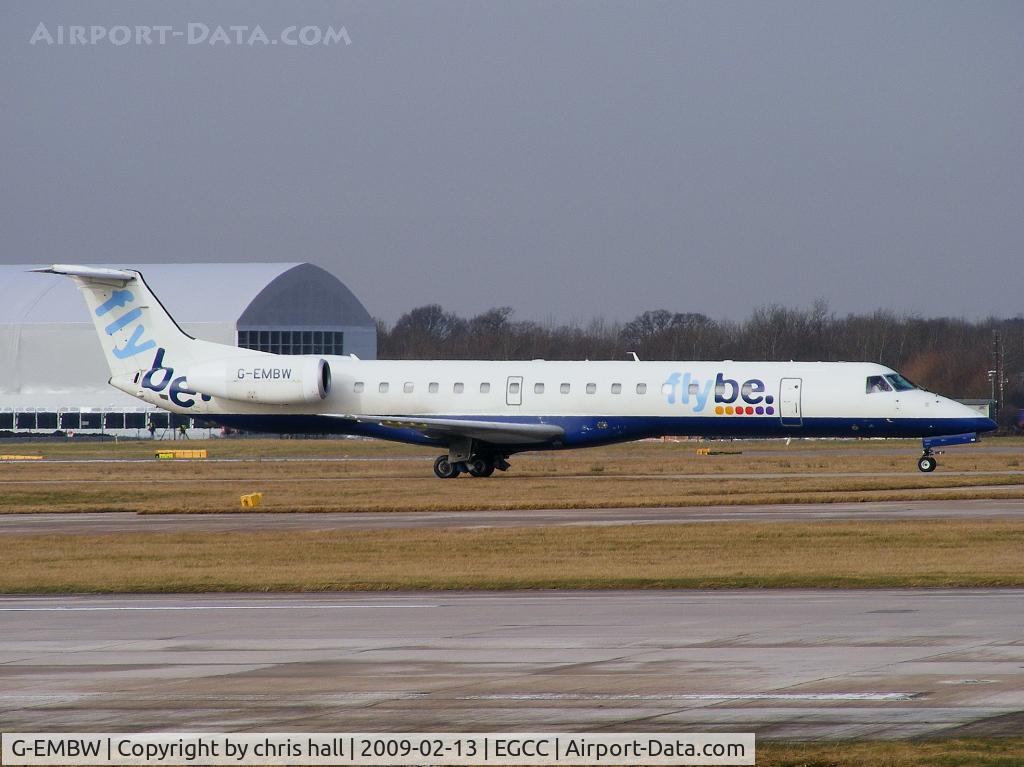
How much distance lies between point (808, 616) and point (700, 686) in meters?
4.35

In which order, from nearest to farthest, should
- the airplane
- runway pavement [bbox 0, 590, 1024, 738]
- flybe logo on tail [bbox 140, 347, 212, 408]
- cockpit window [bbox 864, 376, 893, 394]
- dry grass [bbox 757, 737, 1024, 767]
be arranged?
dry grass [bbox 757, 737, 1024, 767]
runway pavement [bbox 0, 590, 1024, 738]
the airplane
cockpit window [bbox 864, 376, 893, 394]
flybe logo on tail [bbox 140, 347, 212, 408]

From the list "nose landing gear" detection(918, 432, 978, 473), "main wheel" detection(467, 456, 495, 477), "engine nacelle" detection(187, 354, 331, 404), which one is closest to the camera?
"nose landing gear" detection(918, 432, 978, 473)

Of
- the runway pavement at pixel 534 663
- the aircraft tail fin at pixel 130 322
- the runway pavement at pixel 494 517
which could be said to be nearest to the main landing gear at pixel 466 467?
the aircraft tail fin at pixel 130 322

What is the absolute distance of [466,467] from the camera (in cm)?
4334

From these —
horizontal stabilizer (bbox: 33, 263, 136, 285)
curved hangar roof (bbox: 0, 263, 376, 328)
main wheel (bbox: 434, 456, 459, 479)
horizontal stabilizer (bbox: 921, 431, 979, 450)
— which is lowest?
main wheel (bbox: 434, 456, 459, 479)

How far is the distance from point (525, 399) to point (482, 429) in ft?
5.59

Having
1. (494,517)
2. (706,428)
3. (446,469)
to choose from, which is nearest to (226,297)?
(446,469)

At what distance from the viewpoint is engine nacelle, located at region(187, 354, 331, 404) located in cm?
4384

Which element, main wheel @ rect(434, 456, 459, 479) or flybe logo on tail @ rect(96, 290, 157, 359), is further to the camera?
flybe logo on tail @ rect(96, 290, 157, 359)

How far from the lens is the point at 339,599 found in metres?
18.2

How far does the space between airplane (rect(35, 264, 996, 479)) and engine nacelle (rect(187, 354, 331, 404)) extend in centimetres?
4

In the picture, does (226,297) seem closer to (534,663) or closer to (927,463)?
(927,463)

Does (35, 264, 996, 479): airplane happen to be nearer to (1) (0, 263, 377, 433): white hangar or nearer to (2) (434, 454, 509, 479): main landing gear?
(2) (434, 454, 509, 479): main landing gear
